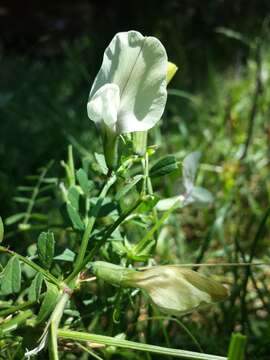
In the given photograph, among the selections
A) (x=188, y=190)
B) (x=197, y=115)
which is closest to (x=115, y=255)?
(x=188, y=190)

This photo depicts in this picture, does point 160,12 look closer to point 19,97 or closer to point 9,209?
point 19,97

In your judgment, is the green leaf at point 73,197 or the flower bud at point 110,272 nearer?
the flower bud at point 110,272

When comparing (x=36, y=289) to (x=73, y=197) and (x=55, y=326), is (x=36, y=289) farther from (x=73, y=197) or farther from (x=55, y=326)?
(x=73, y=197)

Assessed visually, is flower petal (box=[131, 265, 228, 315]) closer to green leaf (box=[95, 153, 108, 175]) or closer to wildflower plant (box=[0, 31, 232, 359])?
wildflower plant (box=[0, 31, 232, 359])

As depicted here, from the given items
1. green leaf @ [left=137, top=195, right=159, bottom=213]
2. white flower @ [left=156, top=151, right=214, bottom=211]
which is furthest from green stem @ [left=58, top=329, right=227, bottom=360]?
white flower @ [left=156, top=151, right=214, bottom=211]

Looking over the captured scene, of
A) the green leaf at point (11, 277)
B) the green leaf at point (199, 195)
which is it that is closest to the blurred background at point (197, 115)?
the green leaf at point (199, 195)

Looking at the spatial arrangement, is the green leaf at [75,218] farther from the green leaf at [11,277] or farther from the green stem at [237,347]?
the green stem at [237,347]
